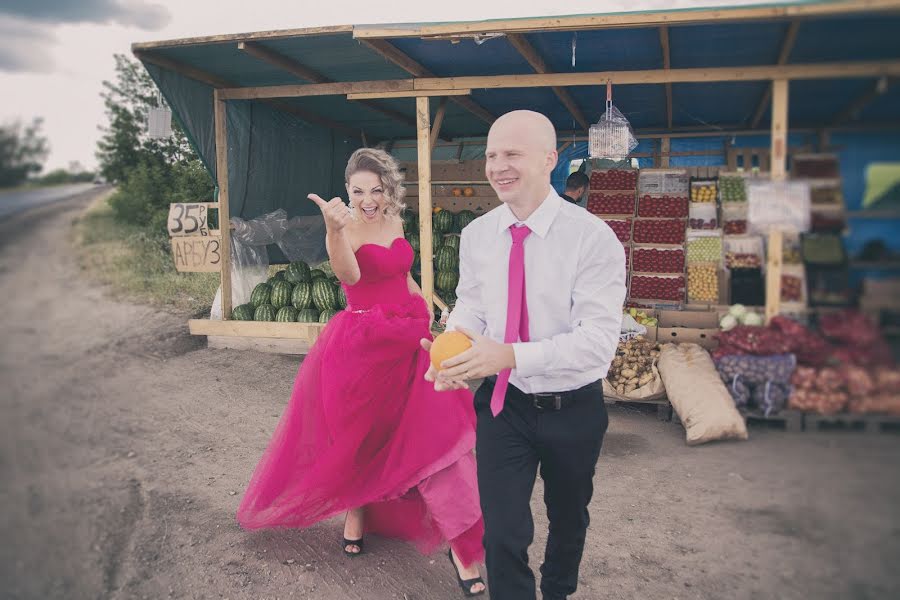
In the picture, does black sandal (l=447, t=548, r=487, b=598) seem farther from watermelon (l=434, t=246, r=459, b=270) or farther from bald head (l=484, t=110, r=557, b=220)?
watermelon (l=434, t=246, r=459, b=270)

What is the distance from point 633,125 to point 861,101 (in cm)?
833

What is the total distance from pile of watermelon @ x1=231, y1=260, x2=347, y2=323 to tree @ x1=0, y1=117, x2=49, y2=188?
267 inches

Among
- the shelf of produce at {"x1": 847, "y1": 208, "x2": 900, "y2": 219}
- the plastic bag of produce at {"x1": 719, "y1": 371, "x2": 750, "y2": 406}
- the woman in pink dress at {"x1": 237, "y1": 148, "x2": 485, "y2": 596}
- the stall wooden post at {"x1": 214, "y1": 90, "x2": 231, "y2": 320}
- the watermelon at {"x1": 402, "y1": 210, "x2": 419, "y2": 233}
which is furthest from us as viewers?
the watermelon at {"x1": 402, "y1": 210, "x2": 419, "y2": 233}

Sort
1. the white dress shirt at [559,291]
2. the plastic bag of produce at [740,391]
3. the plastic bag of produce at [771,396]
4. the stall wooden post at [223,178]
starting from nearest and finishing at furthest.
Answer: the plastic bag of produce at [771,396], the plastic bag of produce at [740,391], the white dress shirt at [559,291], the stall wooden post at [223,178]

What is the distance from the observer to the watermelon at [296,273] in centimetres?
833

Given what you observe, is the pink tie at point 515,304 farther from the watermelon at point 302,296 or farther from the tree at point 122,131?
the watermelon at point 302,296

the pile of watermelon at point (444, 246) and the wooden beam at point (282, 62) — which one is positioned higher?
the wooden beam at point (282, 62)

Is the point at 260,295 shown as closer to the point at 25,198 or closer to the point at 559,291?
the point at 559,291

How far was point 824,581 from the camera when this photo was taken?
1612 millimetres

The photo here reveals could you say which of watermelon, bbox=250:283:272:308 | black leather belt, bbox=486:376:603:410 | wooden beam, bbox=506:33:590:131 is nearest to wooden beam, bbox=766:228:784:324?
black leather belt, bbox=486:376:603:410

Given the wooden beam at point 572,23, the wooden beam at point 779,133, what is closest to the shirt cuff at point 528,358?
the wooden beam at point 779,133

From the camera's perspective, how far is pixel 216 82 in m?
7.30

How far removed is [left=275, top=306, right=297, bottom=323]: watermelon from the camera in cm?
789

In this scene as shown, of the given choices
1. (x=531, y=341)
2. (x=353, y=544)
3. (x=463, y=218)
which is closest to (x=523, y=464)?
(x=531, y=341)
